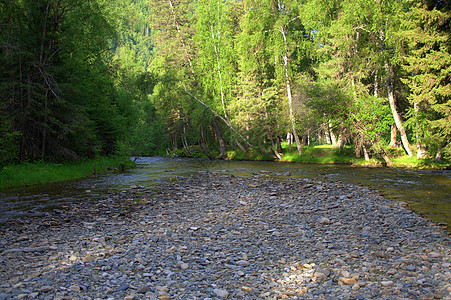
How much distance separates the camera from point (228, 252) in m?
6.71

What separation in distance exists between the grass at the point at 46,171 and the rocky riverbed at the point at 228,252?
7909mm

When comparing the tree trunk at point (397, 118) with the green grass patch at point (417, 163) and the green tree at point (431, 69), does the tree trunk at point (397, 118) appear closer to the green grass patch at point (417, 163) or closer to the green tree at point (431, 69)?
the green grass patch at point (417, 163)

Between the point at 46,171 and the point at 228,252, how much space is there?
1633 centimetres

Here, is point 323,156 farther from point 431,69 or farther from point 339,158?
point 431,69

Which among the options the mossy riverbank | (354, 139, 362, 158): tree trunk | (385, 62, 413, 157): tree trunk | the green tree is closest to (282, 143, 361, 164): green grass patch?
the mossy riverbank

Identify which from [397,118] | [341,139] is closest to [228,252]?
[397,118]

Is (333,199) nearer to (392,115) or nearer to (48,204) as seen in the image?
(48,204)

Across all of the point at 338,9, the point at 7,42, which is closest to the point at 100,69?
the point at 7,42

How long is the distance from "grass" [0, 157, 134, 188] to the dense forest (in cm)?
98

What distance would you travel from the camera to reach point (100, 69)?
28547 mm

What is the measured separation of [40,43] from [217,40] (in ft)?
78.9

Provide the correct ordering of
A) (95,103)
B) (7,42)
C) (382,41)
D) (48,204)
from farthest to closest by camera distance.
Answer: (95,103)
(382,41)
(7,42)
(48,204)

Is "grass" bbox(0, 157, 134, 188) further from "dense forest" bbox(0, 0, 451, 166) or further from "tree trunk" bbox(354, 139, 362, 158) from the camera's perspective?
"tree trunk" bbox(354, 139, 362, 158)

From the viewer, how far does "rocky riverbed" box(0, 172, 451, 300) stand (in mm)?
4980
